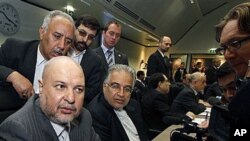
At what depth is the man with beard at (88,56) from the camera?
1866 mm

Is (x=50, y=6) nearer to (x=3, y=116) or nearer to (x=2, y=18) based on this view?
(x=2, y=18)

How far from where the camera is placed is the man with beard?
73.5 inches

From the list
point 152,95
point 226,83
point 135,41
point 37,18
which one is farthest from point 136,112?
point 135,41

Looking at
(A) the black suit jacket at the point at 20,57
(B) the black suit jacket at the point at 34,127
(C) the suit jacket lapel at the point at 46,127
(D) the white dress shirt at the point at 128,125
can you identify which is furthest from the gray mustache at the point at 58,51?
(D) the white dress shirt at the point at 128,125

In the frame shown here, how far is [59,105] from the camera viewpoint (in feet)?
4.02

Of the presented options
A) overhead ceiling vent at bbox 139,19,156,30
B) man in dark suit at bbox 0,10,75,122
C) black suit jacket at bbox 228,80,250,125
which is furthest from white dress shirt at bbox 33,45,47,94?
overhead ceiling vent at bbox 139,19,156,30

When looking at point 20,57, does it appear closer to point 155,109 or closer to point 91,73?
point 91,73

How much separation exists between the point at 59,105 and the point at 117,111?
827mm

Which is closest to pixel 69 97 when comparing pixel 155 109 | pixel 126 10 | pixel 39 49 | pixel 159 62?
pixel 39 49

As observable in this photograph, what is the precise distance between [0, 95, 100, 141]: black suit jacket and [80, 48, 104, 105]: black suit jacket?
510 millimetres

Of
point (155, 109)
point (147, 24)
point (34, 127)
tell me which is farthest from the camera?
point (147, 24)

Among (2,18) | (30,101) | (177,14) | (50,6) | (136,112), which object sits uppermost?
(177,14)

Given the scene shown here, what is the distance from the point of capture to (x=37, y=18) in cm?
471

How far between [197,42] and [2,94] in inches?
423
